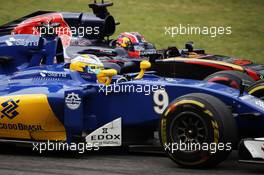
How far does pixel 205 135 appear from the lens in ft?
25.0

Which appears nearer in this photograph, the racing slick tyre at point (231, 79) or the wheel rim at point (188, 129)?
the wheel rim at point (188, 129)

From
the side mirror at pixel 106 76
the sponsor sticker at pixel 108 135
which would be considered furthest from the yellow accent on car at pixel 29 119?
the side mirror at pixel 106 76

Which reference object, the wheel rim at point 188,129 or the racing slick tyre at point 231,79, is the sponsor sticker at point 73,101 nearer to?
the wheel rim at point 188,129

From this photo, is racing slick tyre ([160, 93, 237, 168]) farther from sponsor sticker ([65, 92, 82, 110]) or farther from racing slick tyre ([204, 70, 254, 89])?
racing slick tyre ([204, 70, 254, 89])

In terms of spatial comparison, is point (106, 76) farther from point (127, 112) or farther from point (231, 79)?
point (231, 79)

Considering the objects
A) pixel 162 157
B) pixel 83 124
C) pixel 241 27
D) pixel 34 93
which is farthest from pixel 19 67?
pixel 241 27

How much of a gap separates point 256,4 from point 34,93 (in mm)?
15057

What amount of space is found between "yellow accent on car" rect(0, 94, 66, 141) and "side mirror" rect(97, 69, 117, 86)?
2.28ft

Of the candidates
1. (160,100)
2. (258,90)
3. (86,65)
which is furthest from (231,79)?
(160,100)

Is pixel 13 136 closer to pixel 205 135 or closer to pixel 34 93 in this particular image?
pixel 34 93

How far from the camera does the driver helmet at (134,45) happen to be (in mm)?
15219

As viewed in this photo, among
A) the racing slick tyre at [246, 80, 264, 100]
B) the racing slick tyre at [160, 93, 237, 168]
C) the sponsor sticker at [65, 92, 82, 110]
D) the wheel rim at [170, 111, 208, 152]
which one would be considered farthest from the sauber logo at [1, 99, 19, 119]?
the racing slick tyre at [246, 80, 264, 100]

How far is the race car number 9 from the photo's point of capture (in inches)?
328

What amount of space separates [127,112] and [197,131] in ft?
3.67
